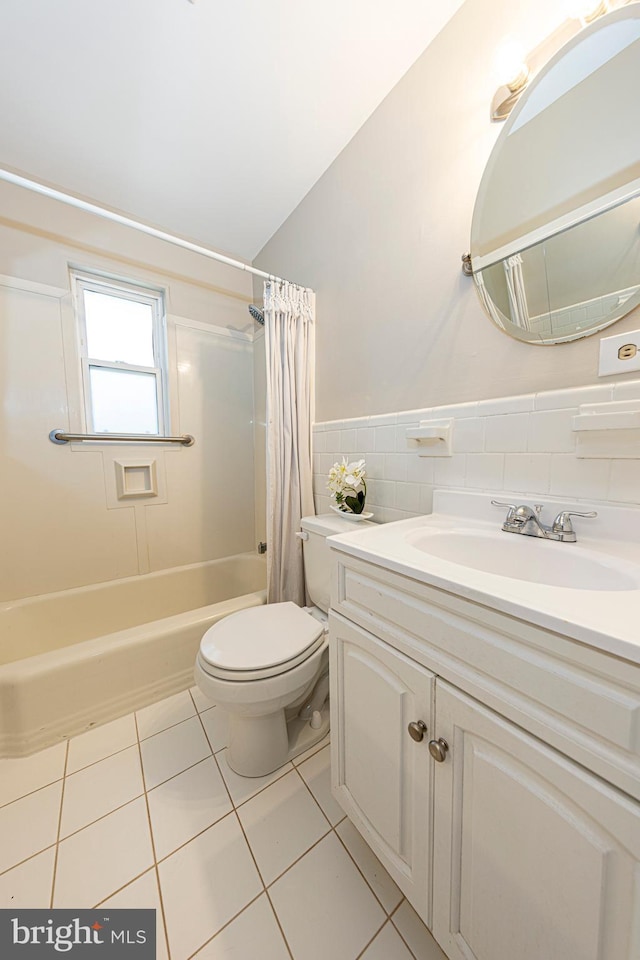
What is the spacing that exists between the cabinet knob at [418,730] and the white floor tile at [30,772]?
119 centimetres

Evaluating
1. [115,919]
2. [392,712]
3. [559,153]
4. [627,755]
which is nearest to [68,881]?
[115,919]

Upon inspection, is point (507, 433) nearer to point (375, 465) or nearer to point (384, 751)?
point (375, 465)

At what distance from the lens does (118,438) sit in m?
1.69

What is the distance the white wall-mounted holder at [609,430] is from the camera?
0.67 m

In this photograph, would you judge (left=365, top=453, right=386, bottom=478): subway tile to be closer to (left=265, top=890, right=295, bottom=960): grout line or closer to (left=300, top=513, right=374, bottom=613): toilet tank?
(left=300, top=513, right=374, bottom=613): toilet tank

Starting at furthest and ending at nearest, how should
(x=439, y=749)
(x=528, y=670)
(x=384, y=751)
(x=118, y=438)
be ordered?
(x=118, y=438), (x=384, y=751), (x=439, y=749), (x=528, y=670)

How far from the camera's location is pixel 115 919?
721 millimetres

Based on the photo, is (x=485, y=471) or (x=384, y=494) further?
(x=384, y=494)

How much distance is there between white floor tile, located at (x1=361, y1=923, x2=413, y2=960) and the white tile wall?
99cm

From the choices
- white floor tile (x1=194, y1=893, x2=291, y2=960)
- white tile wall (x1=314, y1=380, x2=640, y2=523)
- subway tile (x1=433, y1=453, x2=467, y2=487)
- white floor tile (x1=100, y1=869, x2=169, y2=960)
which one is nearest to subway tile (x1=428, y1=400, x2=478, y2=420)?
white tile wall (x1=314, y1=380, x2=640, y2=523)

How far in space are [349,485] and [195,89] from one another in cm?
149

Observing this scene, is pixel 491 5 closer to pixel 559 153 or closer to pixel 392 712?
pixel 559 153

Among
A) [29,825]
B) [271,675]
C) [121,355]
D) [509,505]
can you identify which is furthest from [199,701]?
[121,355]

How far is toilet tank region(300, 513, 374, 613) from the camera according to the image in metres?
1.22
